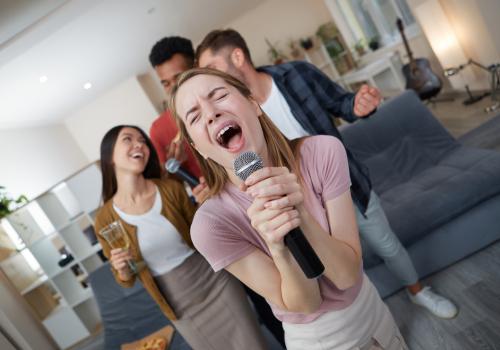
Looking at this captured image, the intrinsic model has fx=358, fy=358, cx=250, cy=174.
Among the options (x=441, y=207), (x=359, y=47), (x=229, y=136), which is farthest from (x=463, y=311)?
(x=359, y=47)

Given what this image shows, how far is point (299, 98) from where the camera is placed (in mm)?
1496

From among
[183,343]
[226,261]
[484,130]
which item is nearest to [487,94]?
[484,130]

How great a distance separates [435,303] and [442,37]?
148 inches

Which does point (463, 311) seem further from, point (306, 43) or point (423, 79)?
point (306, 43)

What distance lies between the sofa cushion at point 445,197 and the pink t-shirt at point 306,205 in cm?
126

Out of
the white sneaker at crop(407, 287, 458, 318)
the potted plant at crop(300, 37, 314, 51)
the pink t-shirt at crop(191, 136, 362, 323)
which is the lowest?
the white sneaker at crop(407, 287, 458, 318)

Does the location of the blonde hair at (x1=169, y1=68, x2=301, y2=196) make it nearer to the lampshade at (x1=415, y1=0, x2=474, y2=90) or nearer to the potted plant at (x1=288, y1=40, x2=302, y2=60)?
the lampshade at (x1=415, y1=0, x2=474, y2=90)

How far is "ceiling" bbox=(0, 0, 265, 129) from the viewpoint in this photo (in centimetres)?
324

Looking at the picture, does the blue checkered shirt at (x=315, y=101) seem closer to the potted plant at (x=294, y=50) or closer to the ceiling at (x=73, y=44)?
the ceiling at (x=73, y=44)

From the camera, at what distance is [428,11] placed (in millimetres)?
4402

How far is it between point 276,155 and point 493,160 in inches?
71.2

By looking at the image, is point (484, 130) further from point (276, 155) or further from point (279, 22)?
point (279, 22)

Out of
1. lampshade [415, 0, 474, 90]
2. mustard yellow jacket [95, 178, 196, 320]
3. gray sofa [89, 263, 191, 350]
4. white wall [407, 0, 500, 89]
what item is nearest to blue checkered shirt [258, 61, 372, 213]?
mustard yellow jacket [95, 178, 196, 320]

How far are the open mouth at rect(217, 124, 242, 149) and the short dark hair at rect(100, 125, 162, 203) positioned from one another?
0.95m
